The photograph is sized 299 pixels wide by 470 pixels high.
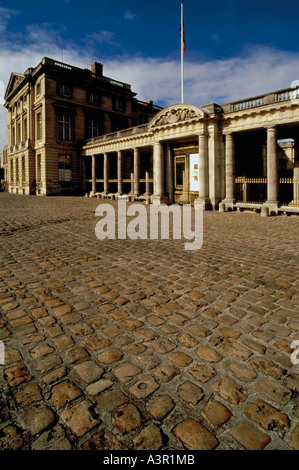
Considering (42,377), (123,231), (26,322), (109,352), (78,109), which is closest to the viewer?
(42,377)

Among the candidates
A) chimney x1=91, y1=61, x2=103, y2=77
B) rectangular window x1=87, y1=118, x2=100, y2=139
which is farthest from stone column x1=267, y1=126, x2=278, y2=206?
chimney x1=91, y1=61, x2=103, y2=77

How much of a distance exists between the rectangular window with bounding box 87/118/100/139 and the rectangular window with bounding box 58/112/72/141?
248cm

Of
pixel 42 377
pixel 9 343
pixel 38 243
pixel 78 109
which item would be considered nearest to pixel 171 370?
pixel 42 377

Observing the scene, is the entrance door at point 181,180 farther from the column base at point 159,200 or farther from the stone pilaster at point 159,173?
the stone pilaster at point 159,173

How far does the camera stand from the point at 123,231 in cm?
935

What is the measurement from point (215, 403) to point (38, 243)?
6.43 meters

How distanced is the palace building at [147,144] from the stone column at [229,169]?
2.3 inches

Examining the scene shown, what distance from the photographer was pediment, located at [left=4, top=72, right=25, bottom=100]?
37.7 m

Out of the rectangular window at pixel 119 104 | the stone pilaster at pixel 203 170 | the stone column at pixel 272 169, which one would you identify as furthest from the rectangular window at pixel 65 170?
the stone column at pixel 272 169

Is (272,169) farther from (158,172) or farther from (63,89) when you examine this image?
(63,89)

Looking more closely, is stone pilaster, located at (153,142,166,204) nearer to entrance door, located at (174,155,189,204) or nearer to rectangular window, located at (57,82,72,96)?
entrance door, located at (174,155,189,204)

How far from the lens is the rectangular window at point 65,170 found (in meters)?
32.7

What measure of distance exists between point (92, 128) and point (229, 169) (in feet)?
76.3
